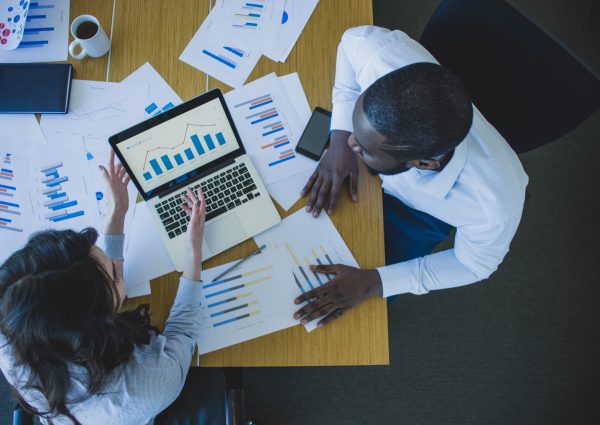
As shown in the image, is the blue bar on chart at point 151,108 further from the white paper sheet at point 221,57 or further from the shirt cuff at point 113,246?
the shirt cuff at point 113,246

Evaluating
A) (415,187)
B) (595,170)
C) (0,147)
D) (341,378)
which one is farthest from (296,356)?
(595,170)

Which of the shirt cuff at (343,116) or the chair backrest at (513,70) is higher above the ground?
the chair backrest at (513,70)

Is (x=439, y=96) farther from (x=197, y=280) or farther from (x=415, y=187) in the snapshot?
(x=197, y=280)

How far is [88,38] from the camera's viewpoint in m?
1.12

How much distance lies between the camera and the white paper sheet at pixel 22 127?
1136 mm

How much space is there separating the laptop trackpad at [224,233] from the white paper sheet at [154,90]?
341 mm

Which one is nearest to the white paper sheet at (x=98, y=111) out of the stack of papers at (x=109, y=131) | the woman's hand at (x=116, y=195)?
the stack of papers at (x=109, y=131)

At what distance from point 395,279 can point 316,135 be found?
1.35ft

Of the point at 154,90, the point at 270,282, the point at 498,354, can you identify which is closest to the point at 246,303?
the point at 270,282

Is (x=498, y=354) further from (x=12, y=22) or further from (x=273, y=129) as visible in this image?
(x=12, y=22)

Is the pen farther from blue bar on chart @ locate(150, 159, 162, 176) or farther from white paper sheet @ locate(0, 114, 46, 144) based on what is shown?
white paper sheet @ locate(0, 114, 46, 144)

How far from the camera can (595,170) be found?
6.17 feet

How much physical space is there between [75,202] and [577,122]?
1.20 m

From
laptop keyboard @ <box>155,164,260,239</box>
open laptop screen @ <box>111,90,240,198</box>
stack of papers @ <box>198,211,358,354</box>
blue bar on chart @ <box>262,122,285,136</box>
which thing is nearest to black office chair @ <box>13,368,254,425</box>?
stack of papers @ <box>198,211,358,354</box>
